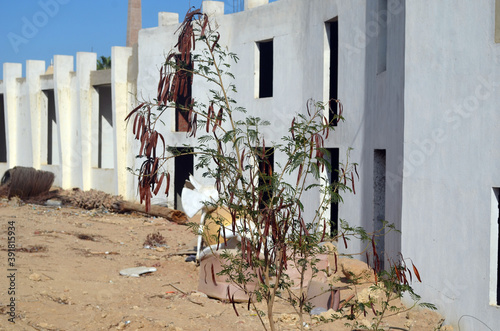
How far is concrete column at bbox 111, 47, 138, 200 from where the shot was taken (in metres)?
19.2

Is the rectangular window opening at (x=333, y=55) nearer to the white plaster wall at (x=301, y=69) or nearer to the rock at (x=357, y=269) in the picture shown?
the white plaster wall at (x=301, y=69)

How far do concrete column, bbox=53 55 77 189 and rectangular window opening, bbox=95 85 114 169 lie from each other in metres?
0.93

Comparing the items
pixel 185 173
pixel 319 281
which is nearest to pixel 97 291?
pixel 319 281

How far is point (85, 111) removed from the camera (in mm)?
20797

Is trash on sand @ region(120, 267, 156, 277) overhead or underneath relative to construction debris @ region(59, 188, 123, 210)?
underneath

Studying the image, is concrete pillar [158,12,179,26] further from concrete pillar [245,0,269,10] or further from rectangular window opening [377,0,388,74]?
rectangular window opening [377,0,388,74]

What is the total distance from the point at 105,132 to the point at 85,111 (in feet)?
4.45

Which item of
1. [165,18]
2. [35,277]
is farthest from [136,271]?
[165,18]

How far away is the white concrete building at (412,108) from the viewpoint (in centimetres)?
717

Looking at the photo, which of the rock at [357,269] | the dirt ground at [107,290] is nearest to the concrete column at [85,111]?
the dirt ground at [107,290]

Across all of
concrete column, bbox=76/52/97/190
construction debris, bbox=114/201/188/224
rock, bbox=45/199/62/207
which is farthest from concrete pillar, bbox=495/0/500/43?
concrete column, bbox=76/52/97/190

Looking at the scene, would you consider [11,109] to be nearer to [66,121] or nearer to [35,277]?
[66,121]

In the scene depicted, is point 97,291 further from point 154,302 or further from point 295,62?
point 295,62

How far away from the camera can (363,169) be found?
10250 millimetres
